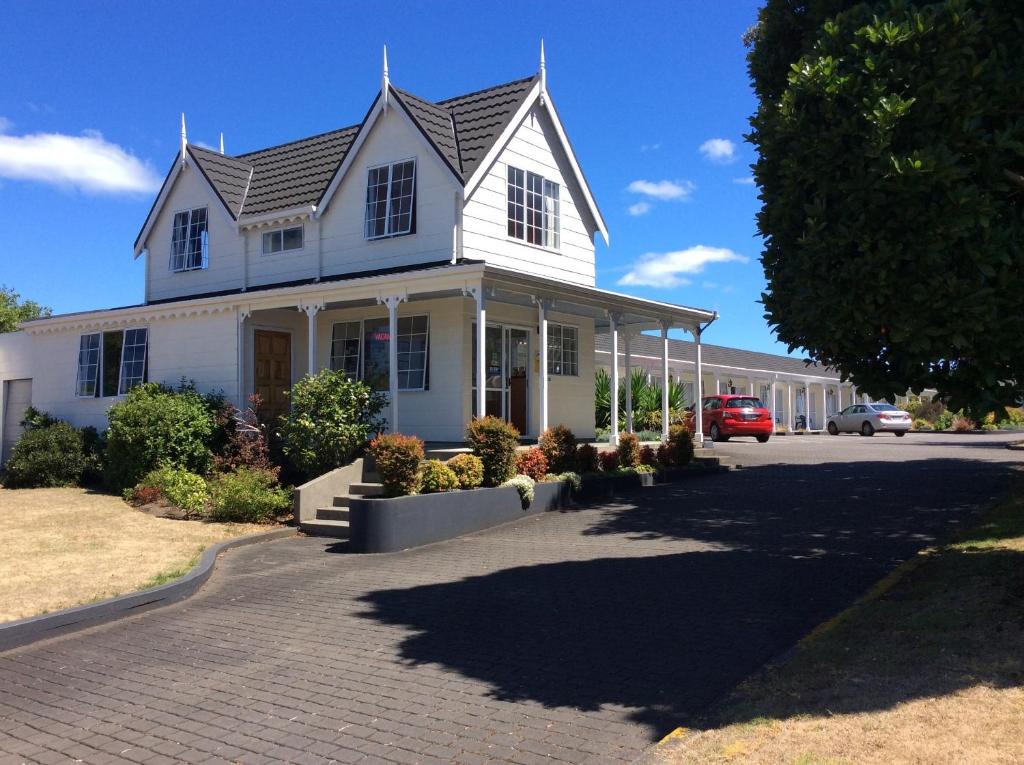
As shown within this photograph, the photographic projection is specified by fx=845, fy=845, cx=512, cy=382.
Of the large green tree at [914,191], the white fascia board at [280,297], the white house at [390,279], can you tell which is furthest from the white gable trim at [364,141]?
the large green tree at [914,191]

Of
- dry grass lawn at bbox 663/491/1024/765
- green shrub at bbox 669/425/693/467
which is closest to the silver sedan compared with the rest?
green shrub at bbox 669/425/693/467

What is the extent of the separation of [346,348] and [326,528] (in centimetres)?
642

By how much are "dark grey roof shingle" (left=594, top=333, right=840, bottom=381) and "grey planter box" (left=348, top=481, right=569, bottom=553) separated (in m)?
18.5

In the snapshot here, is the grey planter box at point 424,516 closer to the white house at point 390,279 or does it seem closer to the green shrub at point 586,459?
the white house at point 390,279

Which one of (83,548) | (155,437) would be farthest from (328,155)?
(83,548)

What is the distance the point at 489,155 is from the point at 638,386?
10.2m

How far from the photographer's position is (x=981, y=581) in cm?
763

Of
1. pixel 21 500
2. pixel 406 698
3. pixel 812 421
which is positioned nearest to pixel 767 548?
pixel 406 698

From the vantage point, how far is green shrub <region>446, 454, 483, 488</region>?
13.2 meters

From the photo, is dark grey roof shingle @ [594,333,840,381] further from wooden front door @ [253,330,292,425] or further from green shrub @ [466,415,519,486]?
green shrub @ [466,415,519,486]

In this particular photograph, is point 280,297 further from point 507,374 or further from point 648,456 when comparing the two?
point 648,456

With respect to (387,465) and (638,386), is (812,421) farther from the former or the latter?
(387,465)

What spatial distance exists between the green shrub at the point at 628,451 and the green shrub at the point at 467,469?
4.55m

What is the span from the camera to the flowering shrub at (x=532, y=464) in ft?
48.2
